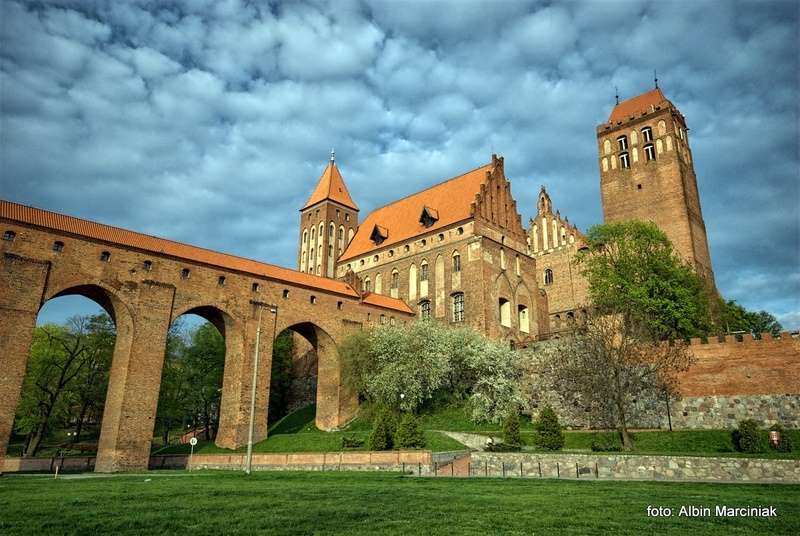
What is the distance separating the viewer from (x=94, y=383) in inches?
1523

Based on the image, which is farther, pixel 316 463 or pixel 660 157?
pixel 660 157

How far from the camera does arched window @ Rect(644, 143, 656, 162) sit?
47969 mm

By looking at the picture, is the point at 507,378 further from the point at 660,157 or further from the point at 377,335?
the point at 660,157

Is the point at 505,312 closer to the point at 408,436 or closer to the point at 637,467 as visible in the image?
the point at 408,436

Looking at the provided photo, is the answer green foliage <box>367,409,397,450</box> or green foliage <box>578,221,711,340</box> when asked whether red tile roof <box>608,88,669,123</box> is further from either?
green foliage <box>367,409,397,450</box>

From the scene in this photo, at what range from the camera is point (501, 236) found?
43.5m

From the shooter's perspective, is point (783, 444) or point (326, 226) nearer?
point (783, 444)

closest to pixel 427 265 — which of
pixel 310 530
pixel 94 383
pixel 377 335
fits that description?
pixel 377 335

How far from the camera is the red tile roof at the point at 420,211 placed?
143ft

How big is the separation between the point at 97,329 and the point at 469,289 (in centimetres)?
2752

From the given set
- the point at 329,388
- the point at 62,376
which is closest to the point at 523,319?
the point at 329,388

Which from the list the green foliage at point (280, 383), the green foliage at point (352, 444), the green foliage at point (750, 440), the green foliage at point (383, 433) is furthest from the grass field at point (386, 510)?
the green foliage at point (280, 383)

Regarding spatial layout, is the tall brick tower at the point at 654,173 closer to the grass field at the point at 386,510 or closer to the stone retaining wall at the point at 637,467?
the stone retaining wall at the point at 637,467

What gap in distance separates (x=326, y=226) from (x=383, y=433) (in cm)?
3240
